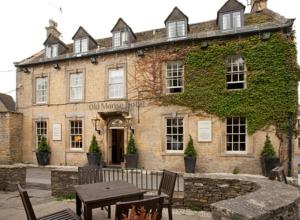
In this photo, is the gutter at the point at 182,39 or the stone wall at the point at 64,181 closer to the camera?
the stone wall at the point at 64,181

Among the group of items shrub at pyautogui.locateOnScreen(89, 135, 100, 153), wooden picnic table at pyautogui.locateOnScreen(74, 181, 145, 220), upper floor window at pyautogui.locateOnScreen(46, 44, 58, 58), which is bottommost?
shrub at pyautogui.locateOnScreen(89, 135, 100, 153)

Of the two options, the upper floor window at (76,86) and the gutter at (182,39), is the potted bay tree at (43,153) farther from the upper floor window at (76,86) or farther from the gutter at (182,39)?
the gutter at (182,39)

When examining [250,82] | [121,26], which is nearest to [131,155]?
[250,82]

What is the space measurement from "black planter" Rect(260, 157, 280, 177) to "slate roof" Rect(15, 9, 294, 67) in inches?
243

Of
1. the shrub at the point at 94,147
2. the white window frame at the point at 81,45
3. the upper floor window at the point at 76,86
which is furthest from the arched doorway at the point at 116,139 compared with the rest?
the white window frame at the point at 81,45

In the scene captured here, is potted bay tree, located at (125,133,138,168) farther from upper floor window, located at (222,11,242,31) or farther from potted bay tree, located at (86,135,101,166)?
upper floor window, located at (222,11,242,31)

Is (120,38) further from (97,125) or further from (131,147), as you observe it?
(131,147)

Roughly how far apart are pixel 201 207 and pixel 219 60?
8502 millimetres

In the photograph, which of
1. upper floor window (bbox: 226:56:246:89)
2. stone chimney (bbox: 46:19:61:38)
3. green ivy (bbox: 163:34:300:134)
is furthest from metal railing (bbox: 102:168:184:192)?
stone chimney (bbox: 46:19:61:38)

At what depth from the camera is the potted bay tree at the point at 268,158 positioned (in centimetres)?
1137

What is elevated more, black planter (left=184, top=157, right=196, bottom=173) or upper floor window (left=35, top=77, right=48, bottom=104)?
upper floor window (left=35, top=77, right=48, bottom=104)

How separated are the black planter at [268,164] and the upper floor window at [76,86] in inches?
434

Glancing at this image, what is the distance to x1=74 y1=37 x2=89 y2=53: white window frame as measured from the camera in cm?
1622

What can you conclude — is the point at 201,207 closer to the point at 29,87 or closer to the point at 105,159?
the point at 105,159
